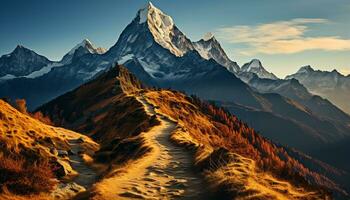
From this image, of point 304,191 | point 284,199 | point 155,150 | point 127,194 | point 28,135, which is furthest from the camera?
point 28,135

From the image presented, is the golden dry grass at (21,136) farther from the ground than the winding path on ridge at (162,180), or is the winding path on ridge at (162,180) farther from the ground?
the golden dry grass at (21,136)

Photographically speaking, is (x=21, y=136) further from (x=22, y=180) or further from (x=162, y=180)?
(x=162, y=180)

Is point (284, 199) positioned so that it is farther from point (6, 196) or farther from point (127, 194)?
point (6, 196)

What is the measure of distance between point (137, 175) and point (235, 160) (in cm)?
887

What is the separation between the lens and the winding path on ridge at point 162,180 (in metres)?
28.2

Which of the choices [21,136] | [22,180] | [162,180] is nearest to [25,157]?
[21,136]

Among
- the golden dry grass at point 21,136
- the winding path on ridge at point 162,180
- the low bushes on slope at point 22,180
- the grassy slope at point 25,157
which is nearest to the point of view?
the winding path on ridge at point 162,180

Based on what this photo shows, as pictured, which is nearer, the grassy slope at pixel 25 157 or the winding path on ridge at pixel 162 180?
the winding path on ridge at pixel 162 180

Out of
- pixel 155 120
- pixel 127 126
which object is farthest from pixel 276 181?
pixel 127 126

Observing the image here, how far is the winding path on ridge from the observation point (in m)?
28.2

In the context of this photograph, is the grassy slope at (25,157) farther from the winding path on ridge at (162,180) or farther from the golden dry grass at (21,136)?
the winding path on ridge at (162,180)

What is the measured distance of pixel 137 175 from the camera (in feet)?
113

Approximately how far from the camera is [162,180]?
3297 centimetres

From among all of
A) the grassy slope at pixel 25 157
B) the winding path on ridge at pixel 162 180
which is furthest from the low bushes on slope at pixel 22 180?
the winding path on ridge at pixel 162 180
